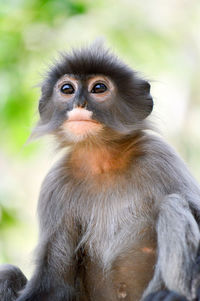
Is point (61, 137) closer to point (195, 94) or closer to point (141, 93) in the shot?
point (141, 93)

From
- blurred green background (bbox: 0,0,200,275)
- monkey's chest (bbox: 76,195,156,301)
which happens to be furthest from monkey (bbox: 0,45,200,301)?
blurred green background (bbox: 0,0,200,275)

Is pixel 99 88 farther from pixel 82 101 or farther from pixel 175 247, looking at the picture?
Answer: pixel 175 247

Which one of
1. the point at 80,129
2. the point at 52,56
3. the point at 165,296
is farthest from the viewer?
the point at 52,56

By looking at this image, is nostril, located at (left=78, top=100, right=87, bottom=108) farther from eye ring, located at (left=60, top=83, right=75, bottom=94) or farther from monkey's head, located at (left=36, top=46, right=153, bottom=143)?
eye ring, located at (left=60, top=83, right=75, bottom=94)

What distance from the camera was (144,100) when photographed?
460cm

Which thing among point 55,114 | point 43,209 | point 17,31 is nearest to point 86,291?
point 43,209

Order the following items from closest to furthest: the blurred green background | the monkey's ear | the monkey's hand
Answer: the monkey's hand
the monkey's ear
the blurred green background

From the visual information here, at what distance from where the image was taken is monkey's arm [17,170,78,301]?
4105 millimetres

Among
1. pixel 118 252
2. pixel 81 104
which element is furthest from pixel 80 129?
pixel 118 252

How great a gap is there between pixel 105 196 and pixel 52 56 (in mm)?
1773

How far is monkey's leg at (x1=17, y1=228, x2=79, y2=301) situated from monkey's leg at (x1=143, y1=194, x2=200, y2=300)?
0.59 m

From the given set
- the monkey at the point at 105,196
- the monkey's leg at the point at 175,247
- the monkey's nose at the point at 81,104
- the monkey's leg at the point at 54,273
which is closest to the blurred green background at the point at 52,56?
the monkey at the point at 105,196

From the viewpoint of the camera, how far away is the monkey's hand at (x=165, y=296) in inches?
140

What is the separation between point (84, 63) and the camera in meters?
4.42
